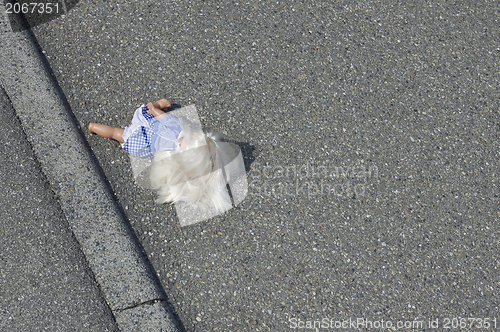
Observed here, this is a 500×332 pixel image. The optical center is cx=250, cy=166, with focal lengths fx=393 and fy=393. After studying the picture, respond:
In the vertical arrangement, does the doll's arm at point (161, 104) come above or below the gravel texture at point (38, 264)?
above

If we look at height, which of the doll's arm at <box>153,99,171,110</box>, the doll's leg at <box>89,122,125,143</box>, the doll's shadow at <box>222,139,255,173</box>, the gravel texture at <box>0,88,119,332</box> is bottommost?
the gravel texture at <box>0,88,119,332</box>

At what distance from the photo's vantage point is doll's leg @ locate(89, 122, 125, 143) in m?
2.87

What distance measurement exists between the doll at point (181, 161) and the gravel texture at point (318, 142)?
0.33 feet

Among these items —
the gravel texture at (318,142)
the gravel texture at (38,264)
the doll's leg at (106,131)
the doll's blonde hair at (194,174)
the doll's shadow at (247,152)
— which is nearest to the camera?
the gravel texture at (38,264)

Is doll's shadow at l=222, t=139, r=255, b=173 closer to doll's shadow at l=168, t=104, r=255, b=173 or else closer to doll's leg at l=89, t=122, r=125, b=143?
doll's shadow at l=168, t=104, r=255, b=173

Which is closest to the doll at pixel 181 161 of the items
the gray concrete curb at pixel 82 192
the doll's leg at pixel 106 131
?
the doll's leg at pixel 106 131

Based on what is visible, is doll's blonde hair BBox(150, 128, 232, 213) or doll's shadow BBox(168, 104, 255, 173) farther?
doll's shadow BBox(168, 104, 255, 173)

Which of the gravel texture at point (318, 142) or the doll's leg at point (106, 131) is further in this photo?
the doll's leg at point (106, 131)

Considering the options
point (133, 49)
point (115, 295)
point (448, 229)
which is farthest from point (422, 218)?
point (133, 49)

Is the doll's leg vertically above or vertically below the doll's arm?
below

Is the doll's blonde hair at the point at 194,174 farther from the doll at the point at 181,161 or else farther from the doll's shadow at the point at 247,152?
the doll's shadow at the point at 247,152

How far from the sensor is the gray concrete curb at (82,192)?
2.47 metres

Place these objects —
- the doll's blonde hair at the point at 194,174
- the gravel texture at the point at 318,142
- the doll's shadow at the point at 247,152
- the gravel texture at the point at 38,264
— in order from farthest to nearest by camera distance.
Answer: the doll's shadow at the point at 247,152, the gravel texture at the point at 318,142, the doll's blonde hair at the point at 194,174, the gravel texture at the point at 38,264

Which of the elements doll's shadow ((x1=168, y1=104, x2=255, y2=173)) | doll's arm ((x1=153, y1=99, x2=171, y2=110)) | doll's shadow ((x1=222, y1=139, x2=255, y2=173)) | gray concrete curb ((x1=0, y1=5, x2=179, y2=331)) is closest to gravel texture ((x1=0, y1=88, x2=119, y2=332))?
gray concrete curb ((x1=0, y1=5, x2=179, y2=331))
